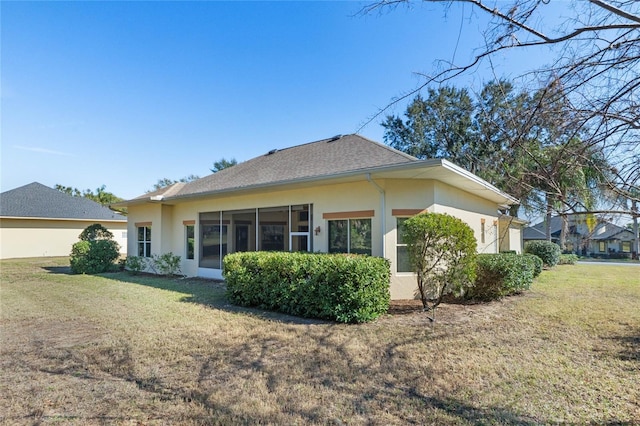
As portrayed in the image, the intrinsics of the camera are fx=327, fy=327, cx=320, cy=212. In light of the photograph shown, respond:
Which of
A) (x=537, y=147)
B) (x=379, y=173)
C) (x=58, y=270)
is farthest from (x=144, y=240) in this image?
(x=537, y=147)

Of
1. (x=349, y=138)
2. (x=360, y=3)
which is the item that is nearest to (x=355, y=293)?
(x=360, y=3)

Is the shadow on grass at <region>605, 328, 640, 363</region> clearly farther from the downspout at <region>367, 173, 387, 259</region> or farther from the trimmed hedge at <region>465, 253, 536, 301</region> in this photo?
the downspout at <region>367, 173, 387, 259</region>

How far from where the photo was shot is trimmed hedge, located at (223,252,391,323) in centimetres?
628

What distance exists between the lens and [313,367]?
14.0 ft

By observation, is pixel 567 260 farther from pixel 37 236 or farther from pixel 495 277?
pixel 37 236

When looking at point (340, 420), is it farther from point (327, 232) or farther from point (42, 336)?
point (327, 232)

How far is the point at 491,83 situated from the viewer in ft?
11.0

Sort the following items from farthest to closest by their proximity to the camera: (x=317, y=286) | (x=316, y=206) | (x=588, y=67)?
(x=316, y=206) → (x=317, y=286) → (x=588, y=67)

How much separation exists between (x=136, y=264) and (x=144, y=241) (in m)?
1.19

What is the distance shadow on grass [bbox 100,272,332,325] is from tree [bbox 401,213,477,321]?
7.64ft

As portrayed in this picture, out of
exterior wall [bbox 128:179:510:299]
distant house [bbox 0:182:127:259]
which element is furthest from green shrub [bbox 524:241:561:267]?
distant house [bbox 0:182:127:259]

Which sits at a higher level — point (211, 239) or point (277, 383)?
point (211, 239)

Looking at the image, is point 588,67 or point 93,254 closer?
point 588,67

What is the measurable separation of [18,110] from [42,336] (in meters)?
7.38
